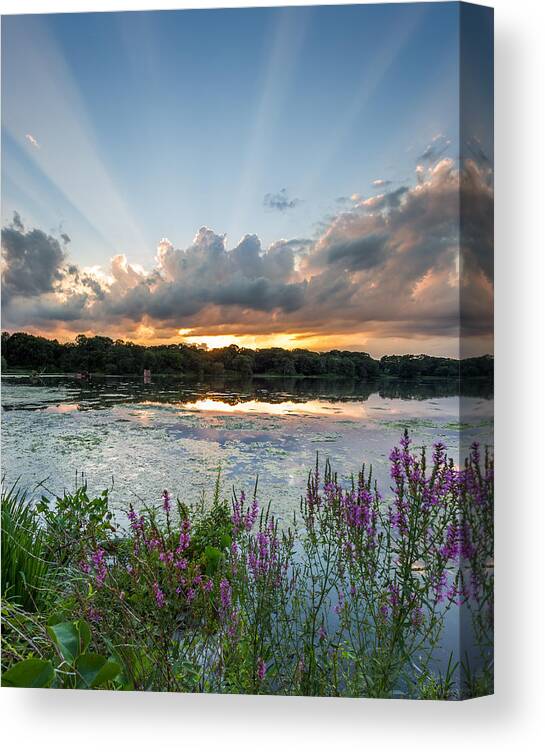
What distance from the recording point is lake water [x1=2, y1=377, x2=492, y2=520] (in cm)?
366

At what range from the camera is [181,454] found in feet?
12.6

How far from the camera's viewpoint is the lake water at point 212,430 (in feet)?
12.0

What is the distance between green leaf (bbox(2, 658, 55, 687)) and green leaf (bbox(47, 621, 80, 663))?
0.36 ft

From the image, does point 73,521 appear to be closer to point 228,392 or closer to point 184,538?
point 184,538

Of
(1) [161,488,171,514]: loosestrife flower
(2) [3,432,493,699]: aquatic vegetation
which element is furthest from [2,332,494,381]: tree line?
(1) [161,488,171,514]: loosestrife flower

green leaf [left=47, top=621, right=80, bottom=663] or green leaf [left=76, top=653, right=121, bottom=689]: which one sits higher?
green leaf [left=47, top=621, right=80, bottom=663]

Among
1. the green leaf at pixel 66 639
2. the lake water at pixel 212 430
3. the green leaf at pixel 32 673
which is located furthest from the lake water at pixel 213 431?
the green leaf at pixel 32 673

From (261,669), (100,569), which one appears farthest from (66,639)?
(261,669)

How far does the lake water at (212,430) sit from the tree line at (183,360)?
7cm

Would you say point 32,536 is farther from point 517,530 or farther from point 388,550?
point 517,530

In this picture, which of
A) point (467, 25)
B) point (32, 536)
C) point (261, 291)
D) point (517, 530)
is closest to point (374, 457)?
point (517, 530)

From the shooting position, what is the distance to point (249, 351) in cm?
395

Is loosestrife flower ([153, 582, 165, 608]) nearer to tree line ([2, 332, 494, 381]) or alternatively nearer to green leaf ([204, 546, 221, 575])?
green leaf ([204, 546, 221, 575])

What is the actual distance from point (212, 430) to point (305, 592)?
992 mm
